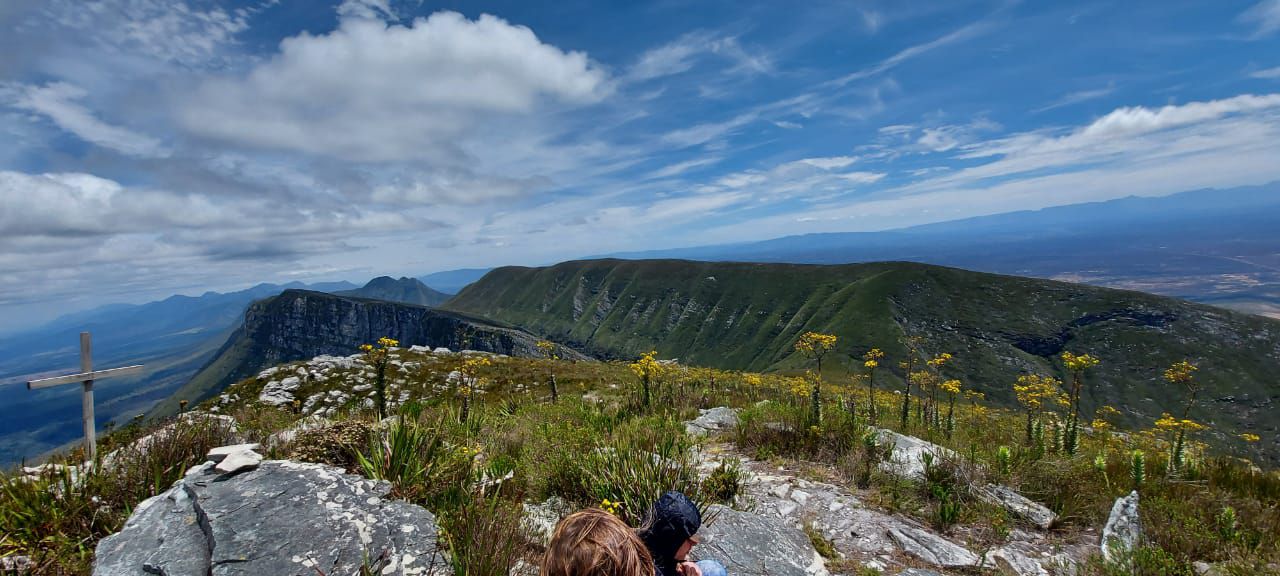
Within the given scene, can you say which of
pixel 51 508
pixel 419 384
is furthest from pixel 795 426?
pixel 419 384

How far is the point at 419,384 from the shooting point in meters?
24.8

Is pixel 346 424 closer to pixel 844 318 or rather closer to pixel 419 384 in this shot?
pixel 419 384

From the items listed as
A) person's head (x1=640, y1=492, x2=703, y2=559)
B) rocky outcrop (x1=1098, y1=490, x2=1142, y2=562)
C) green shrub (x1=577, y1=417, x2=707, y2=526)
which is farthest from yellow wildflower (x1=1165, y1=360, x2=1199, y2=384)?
person's head (x1=640, y1=492, x2=703, y2=559)

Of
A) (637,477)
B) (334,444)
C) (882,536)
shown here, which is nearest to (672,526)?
(637,477)

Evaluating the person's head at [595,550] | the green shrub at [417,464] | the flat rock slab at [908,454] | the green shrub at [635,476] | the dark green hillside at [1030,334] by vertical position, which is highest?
the person's head at [595,550]

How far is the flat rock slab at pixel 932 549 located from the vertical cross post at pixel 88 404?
10949mm

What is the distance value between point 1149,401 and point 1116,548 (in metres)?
155

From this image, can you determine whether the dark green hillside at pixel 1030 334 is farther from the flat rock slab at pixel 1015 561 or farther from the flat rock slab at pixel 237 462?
the flat rock slab at pixel 237 462

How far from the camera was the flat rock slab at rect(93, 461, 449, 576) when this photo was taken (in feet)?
14.3

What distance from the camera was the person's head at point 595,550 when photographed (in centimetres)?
287

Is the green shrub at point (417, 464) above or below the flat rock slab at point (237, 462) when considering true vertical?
below

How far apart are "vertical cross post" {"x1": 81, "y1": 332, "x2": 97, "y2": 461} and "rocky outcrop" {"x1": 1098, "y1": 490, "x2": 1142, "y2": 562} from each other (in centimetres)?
1300

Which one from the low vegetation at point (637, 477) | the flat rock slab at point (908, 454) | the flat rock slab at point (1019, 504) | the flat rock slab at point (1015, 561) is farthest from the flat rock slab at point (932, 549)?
the flat rock slab at point (908, 454)

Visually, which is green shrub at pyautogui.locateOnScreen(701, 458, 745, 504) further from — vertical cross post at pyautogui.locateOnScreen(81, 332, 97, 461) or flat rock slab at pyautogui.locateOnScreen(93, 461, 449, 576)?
vertical cross post at pyautogui.locateOnScreen(81, 332, 97, 461)
